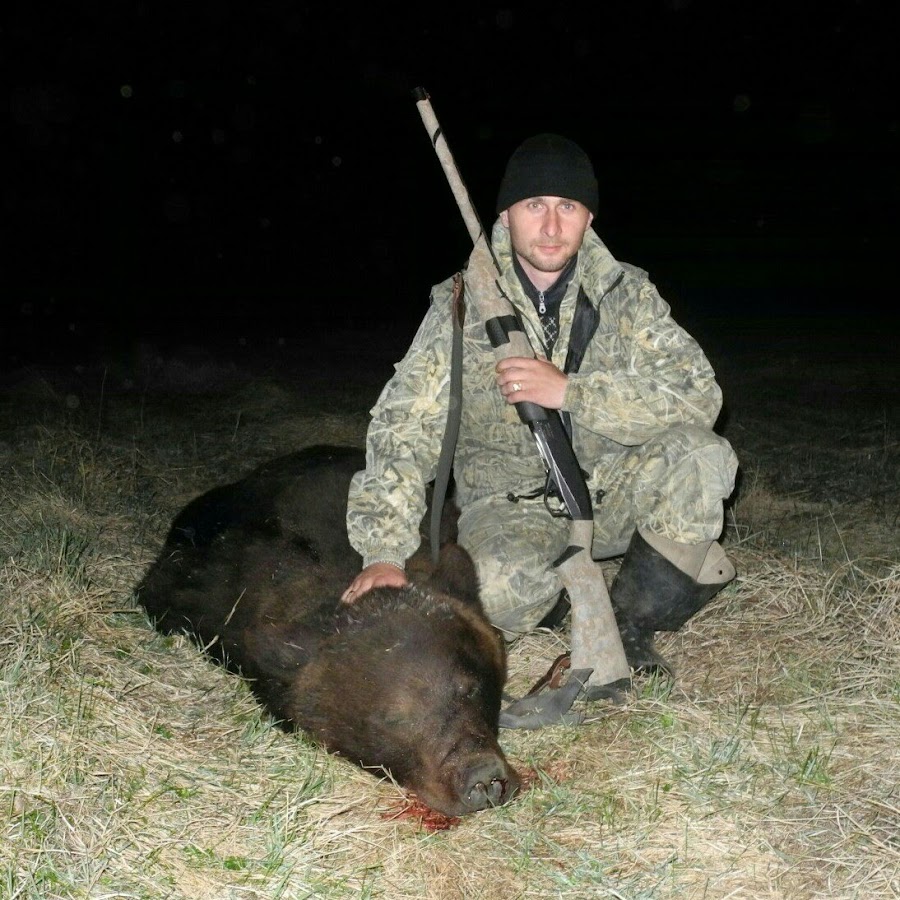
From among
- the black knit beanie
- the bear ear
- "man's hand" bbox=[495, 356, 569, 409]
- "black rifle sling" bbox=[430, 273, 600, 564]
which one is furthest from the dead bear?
the black knit beanie

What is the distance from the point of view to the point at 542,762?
2.69 metres

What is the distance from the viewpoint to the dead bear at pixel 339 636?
2.39 m

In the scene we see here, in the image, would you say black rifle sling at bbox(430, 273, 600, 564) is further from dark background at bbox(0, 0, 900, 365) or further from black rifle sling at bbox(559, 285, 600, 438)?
dark background at bbox(0, 0, 900, 365)

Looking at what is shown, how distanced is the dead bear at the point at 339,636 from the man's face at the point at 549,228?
977 mm

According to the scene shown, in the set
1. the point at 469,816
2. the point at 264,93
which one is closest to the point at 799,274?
Answer: the point at 469,816

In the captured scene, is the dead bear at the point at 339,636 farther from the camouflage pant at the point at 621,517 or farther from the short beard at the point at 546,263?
the short beard at the point at 546,263

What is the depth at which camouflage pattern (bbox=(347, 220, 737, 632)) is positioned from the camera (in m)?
3.12

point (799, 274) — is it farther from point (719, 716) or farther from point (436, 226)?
point (719, 716)

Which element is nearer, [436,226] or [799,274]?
[799,274]

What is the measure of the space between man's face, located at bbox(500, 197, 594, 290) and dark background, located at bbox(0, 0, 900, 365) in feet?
22.3

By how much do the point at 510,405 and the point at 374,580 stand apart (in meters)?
0.89

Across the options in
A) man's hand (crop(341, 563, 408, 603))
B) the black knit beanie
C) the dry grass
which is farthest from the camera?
the black knit beanie

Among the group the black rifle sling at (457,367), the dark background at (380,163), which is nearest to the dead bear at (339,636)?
the black rifle sling at (457,367)

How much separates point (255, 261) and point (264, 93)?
447 inches
